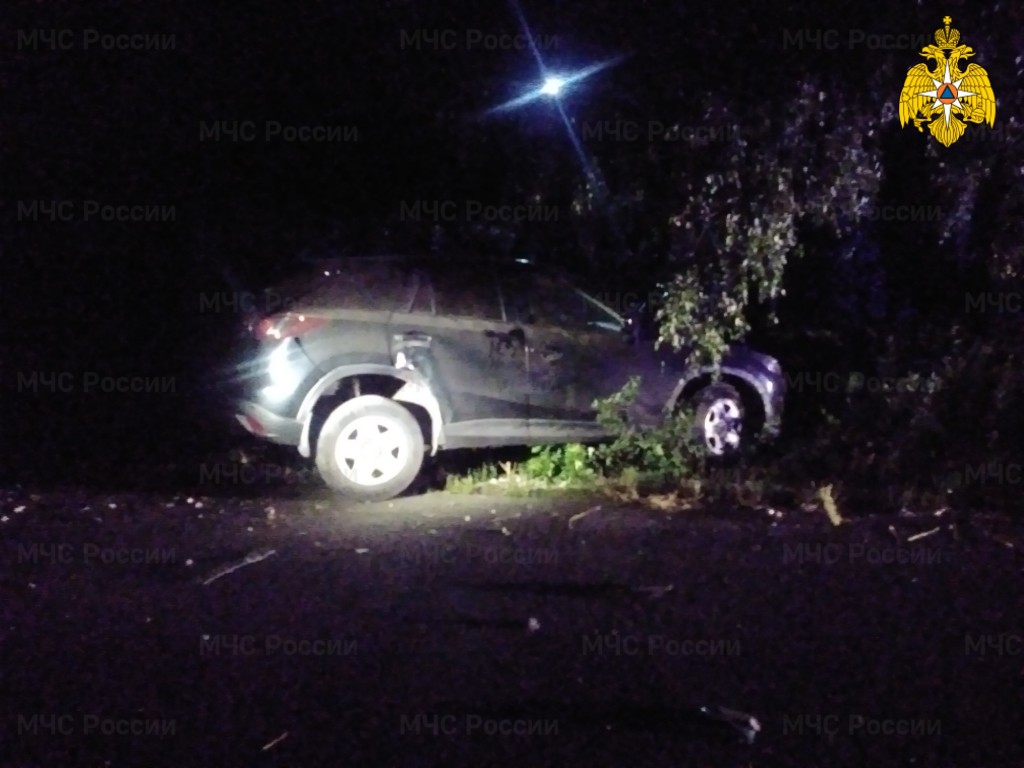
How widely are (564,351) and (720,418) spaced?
1.51 m

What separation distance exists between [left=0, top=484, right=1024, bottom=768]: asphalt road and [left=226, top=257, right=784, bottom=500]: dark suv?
1.96ft

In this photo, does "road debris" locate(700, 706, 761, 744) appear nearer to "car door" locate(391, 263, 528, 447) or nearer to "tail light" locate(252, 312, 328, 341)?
"car door" locate(391, 263, 528, 447)

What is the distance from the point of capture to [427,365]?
792cm

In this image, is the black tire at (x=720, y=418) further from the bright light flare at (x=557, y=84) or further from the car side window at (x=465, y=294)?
the bright light flare at (x=557, y=84)

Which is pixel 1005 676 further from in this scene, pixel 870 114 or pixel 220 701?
pixel 870 114

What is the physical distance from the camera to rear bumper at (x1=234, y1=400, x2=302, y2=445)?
7.70 meters

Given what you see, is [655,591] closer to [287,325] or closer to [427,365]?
[427,365]

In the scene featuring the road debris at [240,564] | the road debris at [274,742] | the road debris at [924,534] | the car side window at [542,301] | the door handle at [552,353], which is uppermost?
the car side window at [542,301]

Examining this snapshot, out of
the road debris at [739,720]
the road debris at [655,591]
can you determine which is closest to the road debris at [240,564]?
the road debris at [655,591]

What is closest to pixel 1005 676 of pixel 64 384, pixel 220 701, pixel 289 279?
pixel 220 701

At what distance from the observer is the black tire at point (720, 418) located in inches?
353

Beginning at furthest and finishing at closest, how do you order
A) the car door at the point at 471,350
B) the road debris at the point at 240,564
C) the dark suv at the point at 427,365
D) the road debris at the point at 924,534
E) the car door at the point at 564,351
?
the car door at the point at 564,351, the car door at the point at 471,350, the dark suv at the point at 427,365, the road debris at the point at 924,534, the road debris at the point at 240,564

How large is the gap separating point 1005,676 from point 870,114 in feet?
13.4

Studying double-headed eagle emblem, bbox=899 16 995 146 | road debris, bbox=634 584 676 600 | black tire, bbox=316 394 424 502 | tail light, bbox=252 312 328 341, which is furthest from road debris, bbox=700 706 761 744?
double-headed eagle emblem, bbox=899 16 995 146
